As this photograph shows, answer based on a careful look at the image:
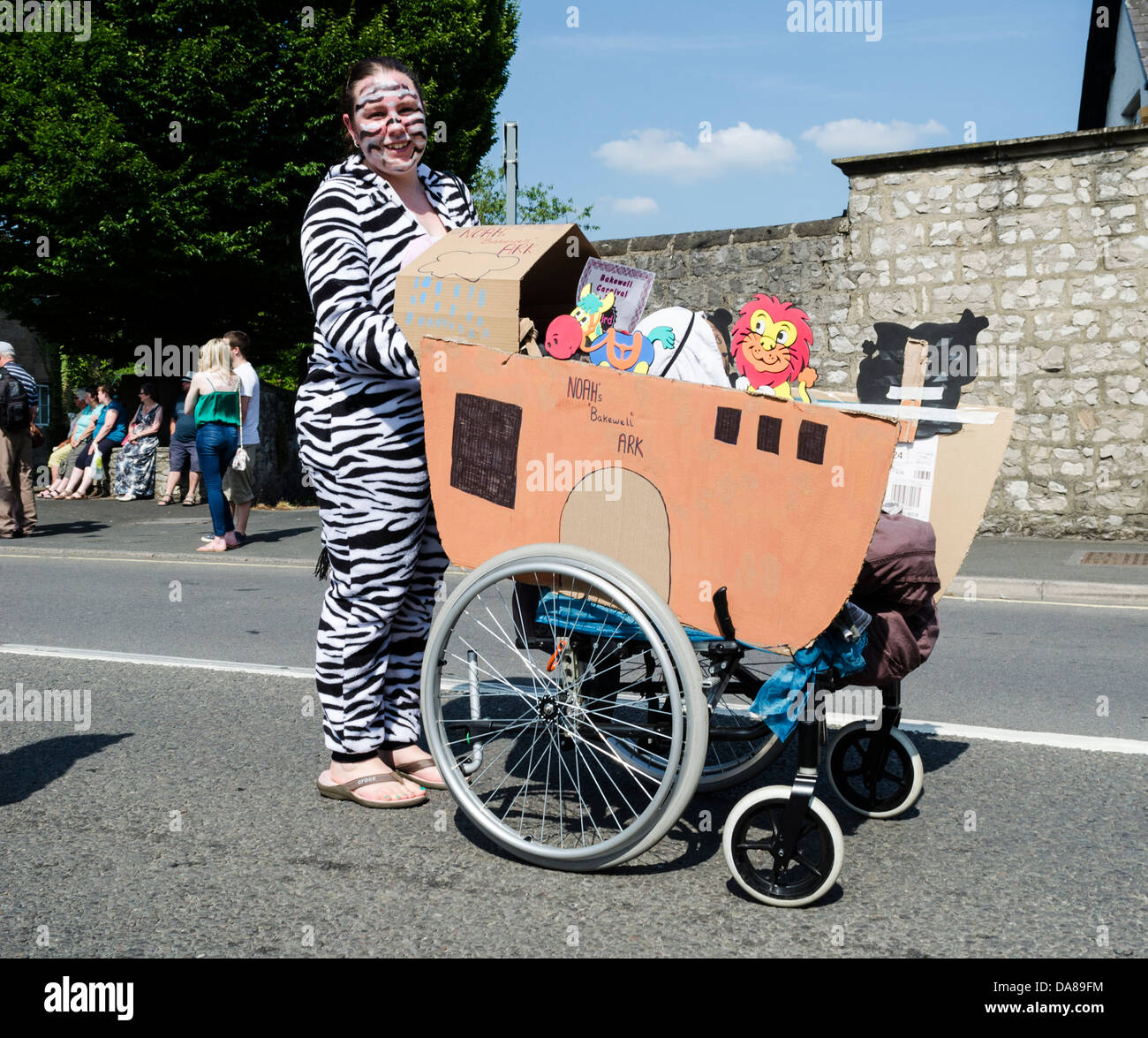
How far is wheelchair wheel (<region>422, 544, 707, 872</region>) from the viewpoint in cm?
265

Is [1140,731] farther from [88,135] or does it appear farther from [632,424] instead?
[88,135]

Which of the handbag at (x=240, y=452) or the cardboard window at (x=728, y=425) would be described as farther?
the handbag at (x=240, y=452)

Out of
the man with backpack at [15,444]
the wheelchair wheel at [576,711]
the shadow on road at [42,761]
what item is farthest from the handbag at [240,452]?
the wheelchair wheel at [576,711]

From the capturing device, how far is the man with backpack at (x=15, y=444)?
1112cm

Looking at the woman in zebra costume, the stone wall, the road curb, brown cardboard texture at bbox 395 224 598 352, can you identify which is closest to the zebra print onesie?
the woman in zebra costume

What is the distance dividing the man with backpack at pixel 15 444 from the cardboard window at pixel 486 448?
9.08 metres

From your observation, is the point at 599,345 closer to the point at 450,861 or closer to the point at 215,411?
the point at 450,861

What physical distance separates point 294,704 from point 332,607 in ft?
4.64

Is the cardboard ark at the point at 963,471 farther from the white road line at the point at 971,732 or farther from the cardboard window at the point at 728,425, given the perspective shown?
the white road line at the point at 971,732

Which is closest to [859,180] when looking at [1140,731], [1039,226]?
[1039,226]

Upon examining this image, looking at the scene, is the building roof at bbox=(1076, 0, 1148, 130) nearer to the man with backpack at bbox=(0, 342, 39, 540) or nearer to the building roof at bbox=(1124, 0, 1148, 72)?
the building roof at bbox=(1124, 0, 1148, 72)

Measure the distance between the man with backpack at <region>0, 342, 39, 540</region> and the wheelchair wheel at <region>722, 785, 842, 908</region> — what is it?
979cm

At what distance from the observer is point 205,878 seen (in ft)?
9.50

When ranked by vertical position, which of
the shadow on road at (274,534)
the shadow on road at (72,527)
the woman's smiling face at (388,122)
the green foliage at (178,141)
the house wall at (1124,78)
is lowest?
the shadow on road at (72,527)
